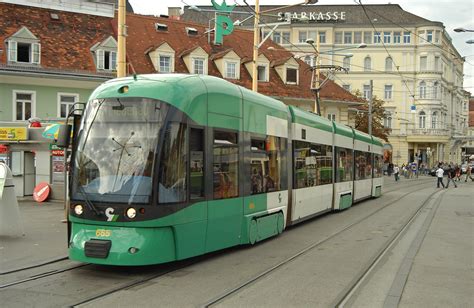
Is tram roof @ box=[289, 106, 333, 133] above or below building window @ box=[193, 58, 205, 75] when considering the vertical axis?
below

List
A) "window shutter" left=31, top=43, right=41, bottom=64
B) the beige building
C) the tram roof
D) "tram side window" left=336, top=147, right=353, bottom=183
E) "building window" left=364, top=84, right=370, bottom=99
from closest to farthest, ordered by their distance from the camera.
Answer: the tram roof → "tram side window" left=336, top=147, right=353, bottom=183 → "window shutter" left=31, top=43, right=41, bottom=64 → "building window" left=364, top=84, right=370, bottom=99 → the beige building

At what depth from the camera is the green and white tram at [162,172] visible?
8.14 metres

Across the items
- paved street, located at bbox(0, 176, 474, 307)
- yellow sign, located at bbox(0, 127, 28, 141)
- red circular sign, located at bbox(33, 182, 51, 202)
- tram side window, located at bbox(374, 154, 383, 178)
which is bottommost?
paved street, located at bbox(0, 176, 474, 307)

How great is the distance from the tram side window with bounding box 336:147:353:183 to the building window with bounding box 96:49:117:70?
16.3 meters

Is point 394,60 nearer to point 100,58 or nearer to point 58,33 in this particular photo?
point 100,58

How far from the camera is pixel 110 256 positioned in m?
8.06

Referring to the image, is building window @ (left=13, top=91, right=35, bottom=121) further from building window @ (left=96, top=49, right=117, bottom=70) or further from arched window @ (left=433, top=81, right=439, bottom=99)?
arched window @ (left=433, top=81, right=439, bottom=99)

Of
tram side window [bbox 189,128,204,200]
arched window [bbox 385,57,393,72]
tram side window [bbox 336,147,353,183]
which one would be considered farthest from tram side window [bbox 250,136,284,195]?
arched window [bbox 385,57,393,72]

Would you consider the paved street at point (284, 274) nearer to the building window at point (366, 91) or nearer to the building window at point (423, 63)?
the building window at point (366, 91)

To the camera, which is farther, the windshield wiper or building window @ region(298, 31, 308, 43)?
building window @ region(298, 31, 308, 43)

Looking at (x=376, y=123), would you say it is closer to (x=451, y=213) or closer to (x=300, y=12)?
(x=300, y=12)

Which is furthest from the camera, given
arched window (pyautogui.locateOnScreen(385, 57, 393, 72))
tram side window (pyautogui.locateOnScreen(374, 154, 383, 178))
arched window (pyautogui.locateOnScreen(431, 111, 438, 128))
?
arched window (pyautogui.locateOnScreen(431, 111, 438, 128))

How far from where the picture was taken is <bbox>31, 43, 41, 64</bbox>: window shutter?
1148 inches

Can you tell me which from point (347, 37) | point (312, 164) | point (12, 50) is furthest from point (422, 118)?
point (312, 164)
